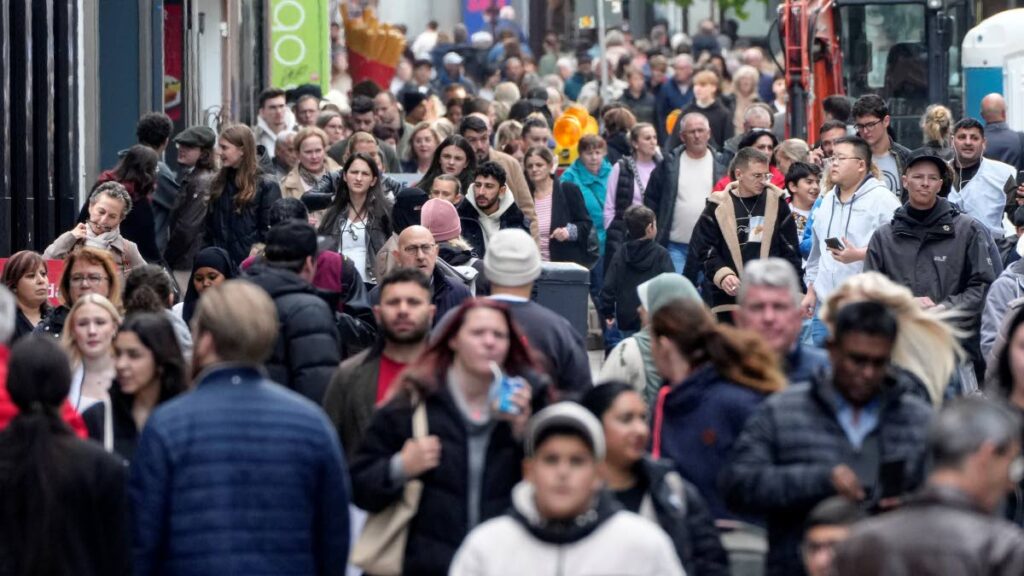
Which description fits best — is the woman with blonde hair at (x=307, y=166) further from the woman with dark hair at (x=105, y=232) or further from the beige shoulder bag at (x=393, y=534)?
the beige shoulder bag at (x=393, y=534)

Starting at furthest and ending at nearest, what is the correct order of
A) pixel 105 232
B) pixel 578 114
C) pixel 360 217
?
pixel 578 114 < pixel 360 217 < pixel 105 232

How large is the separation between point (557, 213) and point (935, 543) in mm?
12332

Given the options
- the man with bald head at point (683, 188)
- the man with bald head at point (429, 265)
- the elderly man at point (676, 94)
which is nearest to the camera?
the man with bald head at point (429, 265)

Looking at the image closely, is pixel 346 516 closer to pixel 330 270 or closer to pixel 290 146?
pixel 330 270

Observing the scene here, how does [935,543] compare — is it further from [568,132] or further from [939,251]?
[568,132]

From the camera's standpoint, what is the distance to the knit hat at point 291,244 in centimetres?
945

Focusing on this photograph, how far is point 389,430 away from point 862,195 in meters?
6.20

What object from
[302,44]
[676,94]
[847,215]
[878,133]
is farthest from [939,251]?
[676,94]

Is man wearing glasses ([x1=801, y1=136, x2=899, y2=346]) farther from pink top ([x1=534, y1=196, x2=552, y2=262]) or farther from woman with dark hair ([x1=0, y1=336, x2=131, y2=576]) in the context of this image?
woman with dark hair ([x1=0, y1=336, x2=131, y2=576])

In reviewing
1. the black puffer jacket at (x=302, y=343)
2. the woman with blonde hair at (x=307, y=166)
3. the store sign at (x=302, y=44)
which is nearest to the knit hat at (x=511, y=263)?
the black puffer jacket at (x=302, y=343)

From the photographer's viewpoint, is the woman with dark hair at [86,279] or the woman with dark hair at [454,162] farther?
the woman with dark hair at [454,162]

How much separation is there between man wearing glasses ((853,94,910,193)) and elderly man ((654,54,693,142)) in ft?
43.3

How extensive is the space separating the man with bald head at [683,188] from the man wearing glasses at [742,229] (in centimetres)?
347

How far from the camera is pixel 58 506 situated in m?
6.71
